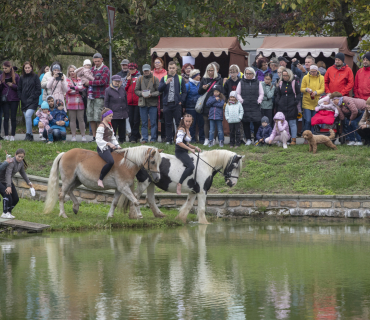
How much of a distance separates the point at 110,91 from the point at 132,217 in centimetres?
581

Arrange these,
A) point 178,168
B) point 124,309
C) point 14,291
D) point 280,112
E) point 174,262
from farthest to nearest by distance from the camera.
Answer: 1. point 280,112
2. point 178,168
3. point 174,262
4. point 14,291
5. point 124,309

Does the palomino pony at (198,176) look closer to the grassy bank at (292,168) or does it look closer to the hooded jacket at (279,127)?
the grassy bank at (292,168)

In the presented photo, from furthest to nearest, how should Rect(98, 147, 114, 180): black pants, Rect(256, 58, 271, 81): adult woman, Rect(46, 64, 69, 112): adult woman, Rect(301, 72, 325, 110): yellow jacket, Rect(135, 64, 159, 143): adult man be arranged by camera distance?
Rect(256, 58, 271, 81): adult woman, Rect(46, 64, 69, 112): adult woman, Rect(135, 64, 159, 143): adult man, Rect(301, 72, 325, 110): yellow jacket, Rect(98, 147, 114, 180): black pants

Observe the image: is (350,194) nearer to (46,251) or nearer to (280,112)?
(280,112)

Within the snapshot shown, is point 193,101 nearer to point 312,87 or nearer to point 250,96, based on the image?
point 250,96

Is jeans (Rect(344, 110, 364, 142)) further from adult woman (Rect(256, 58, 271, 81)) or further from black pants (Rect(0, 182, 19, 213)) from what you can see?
black pants (Rect(0, 182, 19, 213))

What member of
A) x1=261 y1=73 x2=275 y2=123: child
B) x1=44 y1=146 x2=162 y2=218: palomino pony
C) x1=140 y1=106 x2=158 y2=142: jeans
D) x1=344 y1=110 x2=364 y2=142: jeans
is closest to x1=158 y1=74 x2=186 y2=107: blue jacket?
x1=140 y1=106 x2=158 y2=142: jeans

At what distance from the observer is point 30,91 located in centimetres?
1962

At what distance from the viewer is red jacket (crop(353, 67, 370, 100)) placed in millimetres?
18719

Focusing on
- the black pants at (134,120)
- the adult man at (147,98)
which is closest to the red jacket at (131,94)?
the black pants at (134,120)

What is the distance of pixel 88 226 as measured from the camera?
517 inches

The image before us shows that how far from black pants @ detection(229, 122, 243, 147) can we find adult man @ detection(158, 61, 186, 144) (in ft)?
5.10

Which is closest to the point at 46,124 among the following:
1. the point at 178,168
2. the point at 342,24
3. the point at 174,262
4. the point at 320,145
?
the point at 178,168

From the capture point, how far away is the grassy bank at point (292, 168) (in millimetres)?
16094
